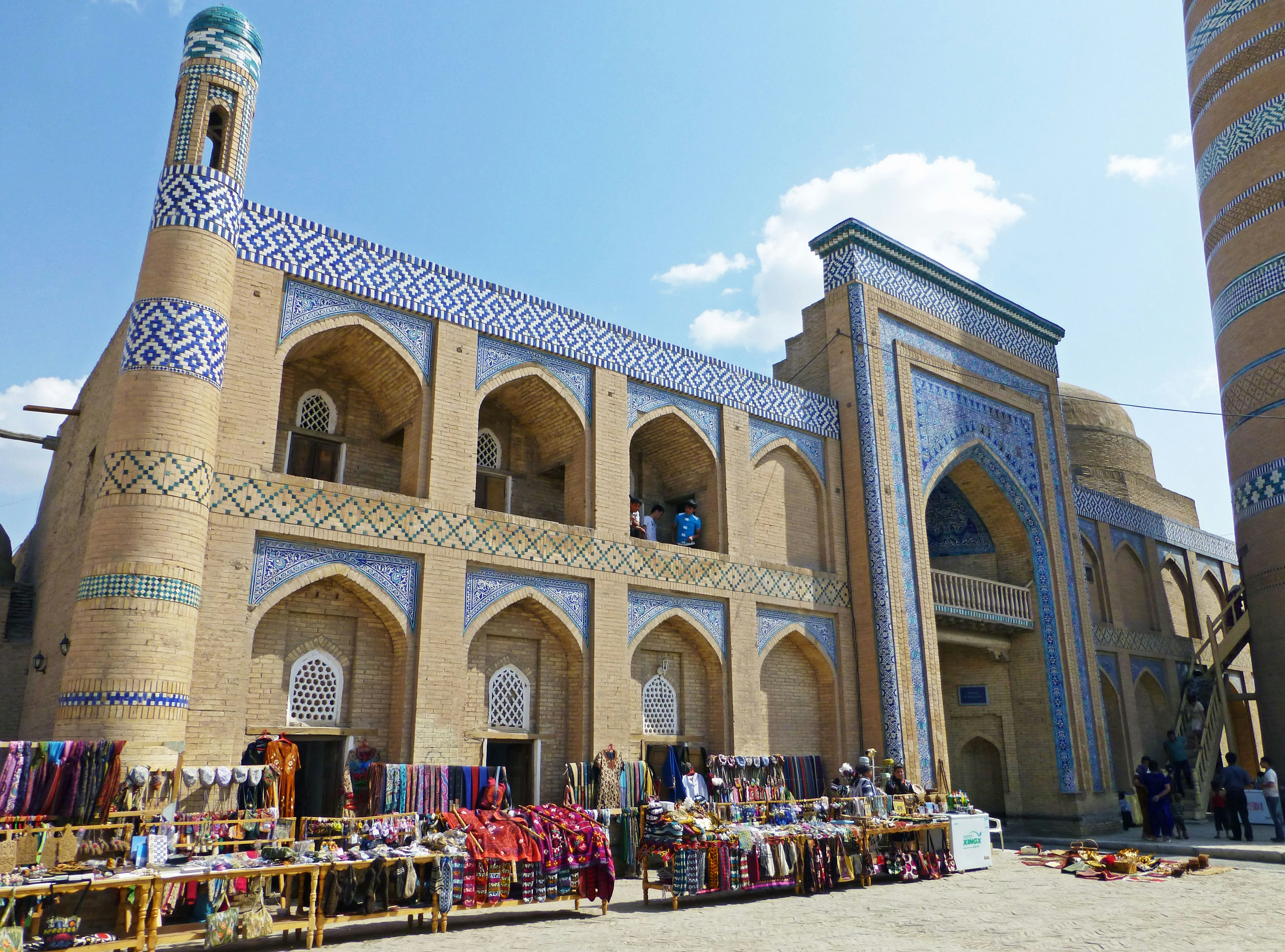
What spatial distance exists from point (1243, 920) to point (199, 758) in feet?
25.6

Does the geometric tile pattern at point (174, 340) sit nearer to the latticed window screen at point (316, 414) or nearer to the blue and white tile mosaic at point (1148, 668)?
the latticed window screen at point (316, 414)

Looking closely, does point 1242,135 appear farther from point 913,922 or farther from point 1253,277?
point 913,922

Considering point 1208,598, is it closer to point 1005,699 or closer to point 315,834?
point 1005,699

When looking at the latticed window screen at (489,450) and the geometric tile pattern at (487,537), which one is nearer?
the geometric tile pattern at (487,537)

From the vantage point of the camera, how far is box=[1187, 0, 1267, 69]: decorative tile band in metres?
17.0

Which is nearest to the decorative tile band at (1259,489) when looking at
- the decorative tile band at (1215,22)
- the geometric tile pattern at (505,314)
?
the geometric tile pattern at (505,314)

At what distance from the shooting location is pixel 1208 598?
2261 centimetres

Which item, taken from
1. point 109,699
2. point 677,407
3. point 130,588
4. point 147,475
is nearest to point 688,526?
point 677,407

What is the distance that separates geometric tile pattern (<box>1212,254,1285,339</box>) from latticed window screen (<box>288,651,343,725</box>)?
1536 cm

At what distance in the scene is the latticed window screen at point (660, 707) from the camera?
11.0 m

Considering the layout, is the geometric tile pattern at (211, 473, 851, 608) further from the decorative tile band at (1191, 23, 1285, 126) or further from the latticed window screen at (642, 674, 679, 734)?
the decorative tile band at (1191, 23, 1285, 126)

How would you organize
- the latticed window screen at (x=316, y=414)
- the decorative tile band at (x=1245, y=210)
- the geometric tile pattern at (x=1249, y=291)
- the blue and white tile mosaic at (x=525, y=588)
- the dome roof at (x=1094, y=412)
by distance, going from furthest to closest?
1. the dome roof at (x=1094, y=412)
2. the decorative tile band at (x=1245, y=210)
3. the geometric tile pattern at (x=1249, y=291)
4. the latticed window screen at (x=316, y=414)
5. the blue and white tile mosaic at (x=525, y=588)

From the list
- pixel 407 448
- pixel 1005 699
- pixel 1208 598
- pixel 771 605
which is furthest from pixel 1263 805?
pixel 407 448

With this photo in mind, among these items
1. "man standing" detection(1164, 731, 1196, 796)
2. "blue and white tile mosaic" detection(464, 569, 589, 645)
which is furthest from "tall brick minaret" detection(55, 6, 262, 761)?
"man standing" detection(1164, 731, 1196, 796)
